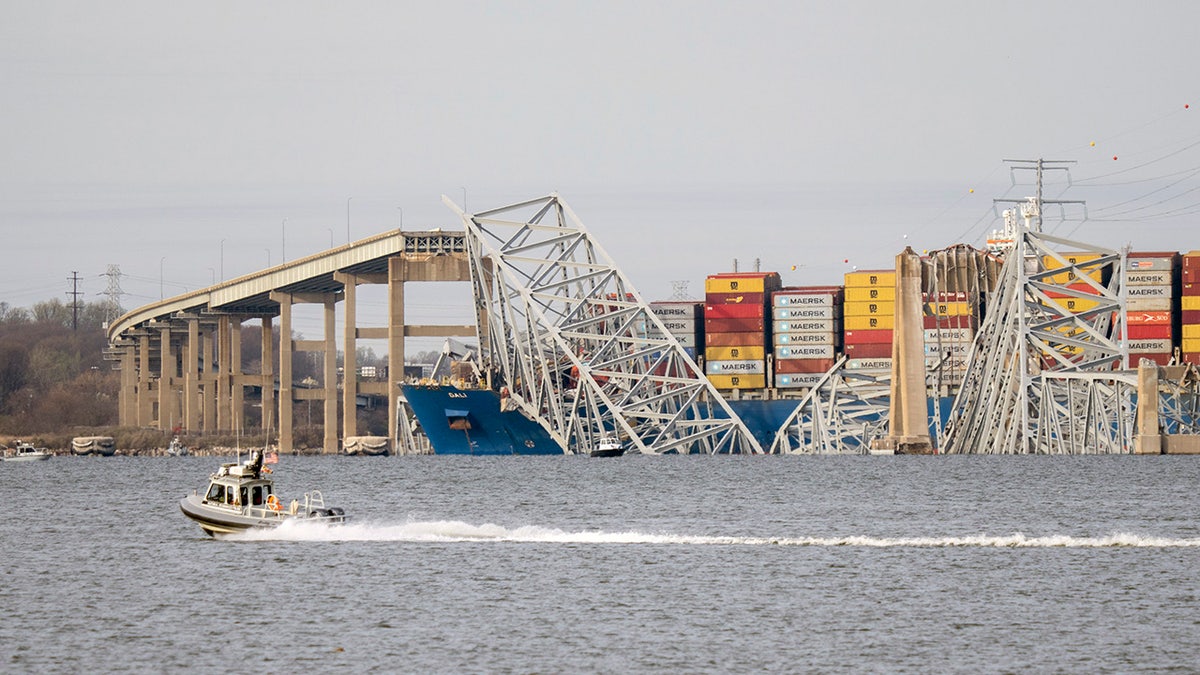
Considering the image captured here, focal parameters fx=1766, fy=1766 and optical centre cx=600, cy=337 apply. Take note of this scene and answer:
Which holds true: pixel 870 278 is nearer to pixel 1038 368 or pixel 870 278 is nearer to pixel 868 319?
pixel 868 319

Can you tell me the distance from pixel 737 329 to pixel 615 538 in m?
85.7

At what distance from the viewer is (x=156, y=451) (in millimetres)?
184375

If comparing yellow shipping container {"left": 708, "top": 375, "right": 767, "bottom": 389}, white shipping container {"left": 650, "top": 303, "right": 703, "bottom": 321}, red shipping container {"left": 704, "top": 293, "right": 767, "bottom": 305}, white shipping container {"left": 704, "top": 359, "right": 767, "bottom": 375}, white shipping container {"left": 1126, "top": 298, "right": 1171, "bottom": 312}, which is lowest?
yellow shipping container {"left": 708, "top": 375, "right": 767, "bottom": 389}

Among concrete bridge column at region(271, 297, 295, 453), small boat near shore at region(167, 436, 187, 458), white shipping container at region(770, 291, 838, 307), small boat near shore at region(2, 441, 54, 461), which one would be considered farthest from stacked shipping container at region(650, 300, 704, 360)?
small boat near shore at region(2, 441, 54, 461)

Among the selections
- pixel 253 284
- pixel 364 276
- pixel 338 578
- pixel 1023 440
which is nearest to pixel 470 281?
pixel 364 276

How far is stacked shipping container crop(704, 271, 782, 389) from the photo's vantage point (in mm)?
144625

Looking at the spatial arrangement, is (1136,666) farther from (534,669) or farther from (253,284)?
(253,284)

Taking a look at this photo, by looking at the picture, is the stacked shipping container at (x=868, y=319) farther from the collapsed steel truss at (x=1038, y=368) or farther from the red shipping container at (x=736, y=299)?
the collapsed steel truss at (x=1038, y=368)

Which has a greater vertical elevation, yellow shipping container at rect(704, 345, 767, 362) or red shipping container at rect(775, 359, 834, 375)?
yellow shipping container at rect(704, 345, 767, 362)

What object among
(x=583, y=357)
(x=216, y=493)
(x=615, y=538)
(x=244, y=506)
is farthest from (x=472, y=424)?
(x=244, y=506)

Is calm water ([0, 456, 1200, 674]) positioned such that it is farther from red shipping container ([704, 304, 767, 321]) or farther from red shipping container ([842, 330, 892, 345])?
red shipping container ([704, 304, 767, 321])

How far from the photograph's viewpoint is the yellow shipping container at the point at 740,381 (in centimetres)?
14462

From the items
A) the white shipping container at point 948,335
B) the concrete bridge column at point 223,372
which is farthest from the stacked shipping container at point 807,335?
the concrete bridge column at point 223,372

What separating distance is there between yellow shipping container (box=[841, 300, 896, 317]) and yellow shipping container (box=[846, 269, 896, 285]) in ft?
4.88
